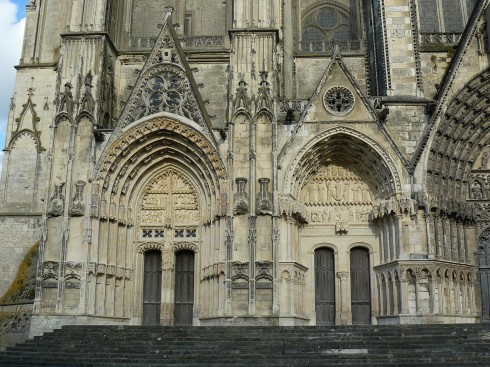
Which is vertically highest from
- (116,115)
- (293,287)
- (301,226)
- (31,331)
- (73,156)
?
(116,115)

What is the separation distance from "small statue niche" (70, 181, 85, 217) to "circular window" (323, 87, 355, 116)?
292 inches

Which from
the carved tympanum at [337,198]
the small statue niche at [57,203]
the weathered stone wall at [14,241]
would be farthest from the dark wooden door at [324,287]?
the weathered stone wall at [14,241]

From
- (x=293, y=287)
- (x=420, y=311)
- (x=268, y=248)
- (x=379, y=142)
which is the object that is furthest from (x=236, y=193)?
(x=420, y=311)

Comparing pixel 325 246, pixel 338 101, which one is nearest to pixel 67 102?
pixel 338 101

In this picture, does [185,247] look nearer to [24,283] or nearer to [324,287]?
[324,287]

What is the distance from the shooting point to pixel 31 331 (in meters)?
16.6

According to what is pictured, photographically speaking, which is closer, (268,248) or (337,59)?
(268,248)

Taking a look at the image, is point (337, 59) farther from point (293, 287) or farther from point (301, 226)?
point (293, 287)

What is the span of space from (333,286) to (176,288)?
4757 mm

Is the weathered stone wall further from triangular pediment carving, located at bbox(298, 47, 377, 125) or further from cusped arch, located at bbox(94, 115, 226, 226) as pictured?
triangular pediment carving, located at bbox(298, 47, 377, 125)

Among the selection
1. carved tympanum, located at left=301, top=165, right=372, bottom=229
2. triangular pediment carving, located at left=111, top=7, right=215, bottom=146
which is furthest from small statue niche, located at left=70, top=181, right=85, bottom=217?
carved tympanum, located at left=301, top=165, right=372, bottom=229

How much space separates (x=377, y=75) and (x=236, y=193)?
19.7 ft

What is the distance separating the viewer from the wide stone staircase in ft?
40.0

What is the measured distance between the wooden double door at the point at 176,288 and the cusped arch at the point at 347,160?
417 centimetres
